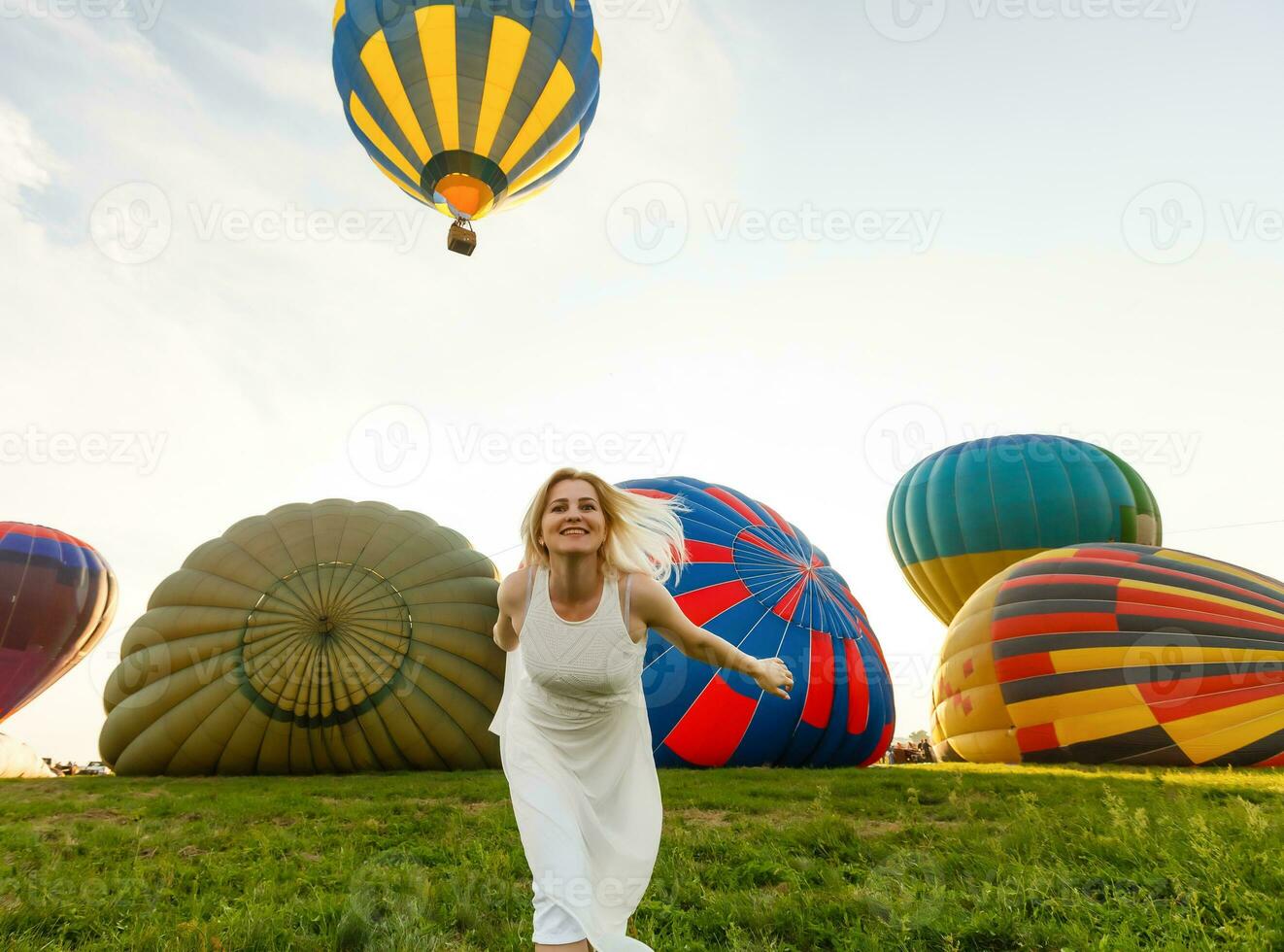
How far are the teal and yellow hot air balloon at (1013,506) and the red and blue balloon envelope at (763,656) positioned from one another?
20.4 feet

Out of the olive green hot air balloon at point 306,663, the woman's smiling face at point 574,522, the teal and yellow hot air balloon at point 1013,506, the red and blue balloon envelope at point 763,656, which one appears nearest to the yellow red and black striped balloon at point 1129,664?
the red and blue balloon envelope at point 763,656

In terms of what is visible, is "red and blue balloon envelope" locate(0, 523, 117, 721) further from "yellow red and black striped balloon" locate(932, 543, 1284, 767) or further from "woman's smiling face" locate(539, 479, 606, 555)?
"woman's smiling face" locate(539, 479, 606, 555)

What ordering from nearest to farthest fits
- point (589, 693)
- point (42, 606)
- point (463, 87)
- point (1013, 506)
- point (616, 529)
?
point (589, 693) < point (616, 529) < point (463, 87) < point (42, 606) < point (1013, 506)

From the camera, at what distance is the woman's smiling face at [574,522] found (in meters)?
3.02

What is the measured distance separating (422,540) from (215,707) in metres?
3.20

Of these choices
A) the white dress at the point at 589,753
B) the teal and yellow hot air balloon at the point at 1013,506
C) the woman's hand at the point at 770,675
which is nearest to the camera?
the white dress at the point at 589,753

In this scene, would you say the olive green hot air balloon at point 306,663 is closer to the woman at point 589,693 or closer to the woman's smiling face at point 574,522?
the woman at point 589,693

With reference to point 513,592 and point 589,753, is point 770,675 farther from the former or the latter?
point 513,592

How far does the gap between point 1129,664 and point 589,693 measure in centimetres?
975

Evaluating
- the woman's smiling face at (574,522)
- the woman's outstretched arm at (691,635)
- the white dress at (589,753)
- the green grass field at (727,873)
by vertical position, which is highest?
the woman's smiling face at (574,522)

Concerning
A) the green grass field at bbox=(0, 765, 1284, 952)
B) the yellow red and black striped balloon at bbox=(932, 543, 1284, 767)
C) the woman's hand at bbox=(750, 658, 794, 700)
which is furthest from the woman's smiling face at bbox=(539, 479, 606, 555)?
the yellow red and black striped balloon at bbox=(932, 543, 1284, 767)

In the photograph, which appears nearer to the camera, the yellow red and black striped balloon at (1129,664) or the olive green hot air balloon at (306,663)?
the yellow red and black striped balloon at (1129,664)

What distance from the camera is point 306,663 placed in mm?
10070

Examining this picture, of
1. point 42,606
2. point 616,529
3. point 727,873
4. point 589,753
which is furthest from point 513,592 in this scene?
point 42,606
